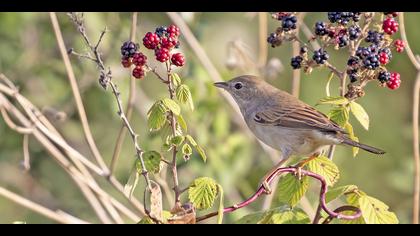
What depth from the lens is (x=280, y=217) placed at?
346 centimetres

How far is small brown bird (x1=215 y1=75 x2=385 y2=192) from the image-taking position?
191 inches

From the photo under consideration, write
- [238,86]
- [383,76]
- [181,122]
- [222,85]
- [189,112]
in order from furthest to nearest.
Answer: [189,112] < [238,86] < [222,85] < [383,76] < [181,122]

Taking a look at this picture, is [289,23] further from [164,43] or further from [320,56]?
[164,43]

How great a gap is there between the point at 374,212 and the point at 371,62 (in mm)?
817

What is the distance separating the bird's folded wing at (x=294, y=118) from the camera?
505 centimetres

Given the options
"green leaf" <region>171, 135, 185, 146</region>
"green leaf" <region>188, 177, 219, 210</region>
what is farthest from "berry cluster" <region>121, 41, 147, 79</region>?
"green leaf" <region>188, 177, 219, 210</region>

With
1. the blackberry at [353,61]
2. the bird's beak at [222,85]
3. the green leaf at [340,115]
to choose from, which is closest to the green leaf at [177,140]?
the green leaf at [340,115]

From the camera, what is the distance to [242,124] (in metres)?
7.53

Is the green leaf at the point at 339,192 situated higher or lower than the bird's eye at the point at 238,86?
lower

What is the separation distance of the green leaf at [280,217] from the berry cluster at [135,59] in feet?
2.71

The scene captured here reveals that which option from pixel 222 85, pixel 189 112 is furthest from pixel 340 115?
pixel 189 112

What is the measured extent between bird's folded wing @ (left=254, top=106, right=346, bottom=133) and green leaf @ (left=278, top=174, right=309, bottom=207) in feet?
3.92

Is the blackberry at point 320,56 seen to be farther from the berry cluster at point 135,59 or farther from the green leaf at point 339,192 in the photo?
the berry cluster at point 135,59

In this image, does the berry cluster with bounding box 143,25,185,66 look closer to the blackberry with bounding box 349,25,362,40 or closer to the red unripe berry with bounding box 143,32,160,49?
the red unripe berry with bounding box 143,32,160,49
